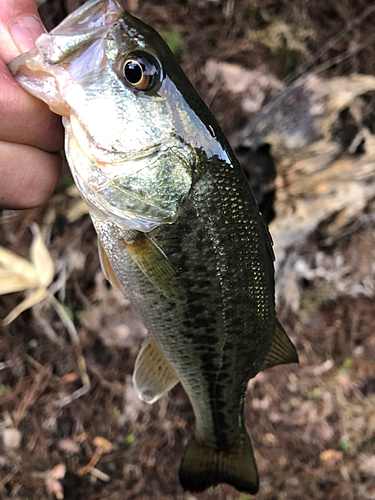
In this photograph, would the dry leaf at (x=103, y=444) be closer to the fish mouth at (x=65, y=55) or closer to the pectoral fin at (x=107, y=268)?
the pectoral fin at (x=107, y=268)

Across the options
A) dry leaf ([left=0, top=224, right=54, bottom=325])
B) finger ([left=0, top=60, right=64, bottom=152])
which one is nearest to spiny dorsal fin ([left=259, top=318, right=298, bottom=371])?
finger ([left=0, top=60, right=64, bottom=152])

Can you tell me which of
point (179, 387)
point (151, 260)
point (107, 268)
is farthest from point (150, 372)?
point (179, 387)

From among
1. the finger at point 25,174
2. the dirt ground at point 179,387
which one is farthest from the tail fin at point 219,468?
the finger at point 25,174

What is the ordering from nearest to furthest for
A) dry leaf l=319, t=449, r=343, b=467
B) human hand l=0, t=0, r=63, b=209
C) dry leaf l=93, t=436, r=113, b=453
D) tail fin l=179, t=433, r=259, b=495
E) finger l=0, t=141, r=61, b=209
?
human hand l=0, t=0, r=63, b=209
finger l=0, t=141, r=61, b=209
tail fin l=179, t=433, r=259, b=495
dry leaf l=93, t=436, r=113, b=453
dry leaf l=319, t=449, r=343, b=467

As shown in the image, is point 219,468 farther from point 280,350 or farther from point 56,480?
point 56,480

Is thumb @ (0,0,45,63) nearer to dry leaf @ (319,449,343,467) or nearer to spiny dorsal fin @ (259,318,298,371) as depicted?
spiny dorsal fin @ (259,318,298,371)

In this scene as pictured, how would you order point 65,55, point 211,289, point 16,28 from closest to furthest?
point 65,55 → point 16,28 → point 211,289
